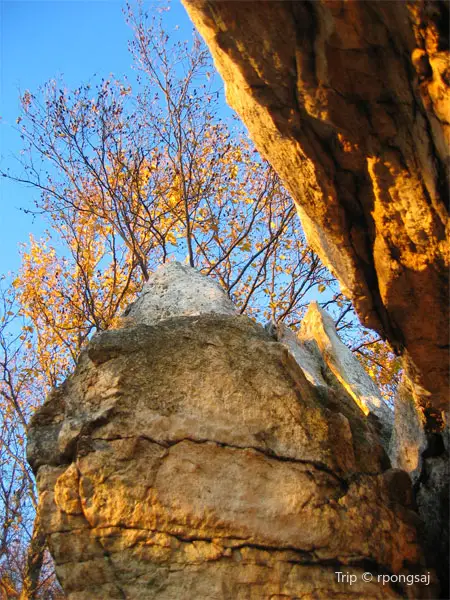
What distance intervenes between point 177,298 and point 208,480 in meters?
3.38

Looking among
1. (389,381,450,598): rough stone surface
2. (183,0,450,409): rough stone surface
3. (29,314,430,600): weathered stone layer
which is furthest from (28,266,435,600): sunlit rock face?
(183,0,450,409): rough stone surface

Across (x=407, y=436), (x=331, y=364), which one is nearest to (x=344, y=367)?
(x=331, y=364)

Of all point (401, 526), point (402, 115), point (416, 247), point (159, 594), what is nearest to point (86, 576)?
point (159, 594)

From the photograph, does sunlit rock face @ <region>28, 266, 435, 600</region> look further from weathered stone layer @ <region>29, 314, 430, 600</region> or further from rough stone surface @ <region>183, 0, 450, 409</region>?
rough stone surface @ <region>183, 0, 450, 409</region>

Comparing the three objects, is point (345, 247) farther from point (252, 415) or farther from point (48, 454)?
point (48, 454)

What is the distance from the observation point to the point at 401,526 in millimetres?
7574

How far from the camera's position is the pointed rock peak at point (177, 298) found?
32.0 feet

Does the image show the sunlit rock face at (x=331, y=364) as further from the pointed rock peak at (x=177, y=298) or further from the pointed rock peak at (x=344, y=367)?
the pointed rock peak at (x=177, y=298)

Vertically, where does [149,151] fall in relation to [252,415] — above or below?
above

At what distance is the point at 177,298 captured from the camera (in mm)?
10008

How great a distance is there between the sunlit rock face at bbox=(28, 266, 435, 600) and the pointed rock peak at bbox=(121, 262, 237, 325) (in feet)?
4.90

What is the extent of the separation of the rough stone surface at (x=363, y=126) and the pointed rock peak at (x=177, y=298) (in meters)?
2.86

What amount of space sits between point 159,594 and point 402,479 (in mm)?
2987

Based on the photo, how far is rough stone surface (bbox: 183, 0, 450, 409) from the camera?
5.70 meters
